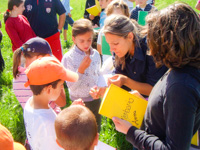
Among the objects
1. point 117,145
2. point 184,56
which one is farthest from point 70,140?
point 117,145

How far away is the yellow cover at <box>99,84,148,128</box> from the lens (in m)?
1.35

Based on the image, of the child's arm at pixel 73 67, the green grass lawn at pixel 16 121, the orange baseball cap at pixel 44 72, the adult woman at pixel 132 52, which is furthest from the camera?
the green grass lawn at pixel 16 121

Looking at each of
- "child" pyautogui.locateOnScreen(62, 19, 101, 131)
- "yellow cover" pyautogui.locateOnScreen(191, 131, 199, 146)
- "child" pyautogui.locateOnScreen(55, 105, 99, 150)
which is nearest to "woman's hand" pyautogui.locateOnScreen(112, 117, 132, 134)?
"child" pyautogui.locateOnScreen(55, 105, 99, 150)

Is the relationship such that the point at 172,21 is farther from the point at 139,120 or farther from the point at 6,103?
the point at 6,103

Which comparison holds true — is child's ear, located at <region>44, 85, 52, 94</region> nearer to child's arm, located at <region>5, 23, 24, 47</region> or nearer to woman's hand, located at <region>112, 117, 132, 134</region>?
woman's hand, located at <region>112, 117, 132, 134</region>

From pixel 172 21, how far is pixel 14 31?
311cm

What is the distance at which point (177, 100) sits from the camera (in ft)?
2.91

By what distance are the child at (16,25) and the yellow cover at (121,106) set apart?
104 inches

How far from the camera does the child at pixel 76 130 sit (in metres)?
1.11

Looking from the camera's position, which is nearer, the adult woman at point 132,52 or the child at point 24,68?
the adult woman at point 132,52

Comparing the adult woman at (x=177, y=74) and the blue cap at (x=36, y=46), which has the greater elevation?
the adult woman at (x=177, y=74)

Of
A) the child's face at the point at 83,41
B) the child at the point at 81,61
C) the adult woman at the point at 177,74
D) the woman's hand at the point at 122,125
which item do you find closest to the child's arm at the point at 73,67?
the child at the point at 81,61

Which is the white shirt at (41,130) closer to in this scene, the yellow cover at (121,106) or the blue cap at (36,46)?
the yellow cover at (121,106)

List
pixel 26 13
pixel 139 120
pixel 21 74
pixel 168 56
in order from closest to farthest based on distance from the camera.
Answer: pixel 168 56
pixel 139 120
pixel 21 74
pixel 26 13
